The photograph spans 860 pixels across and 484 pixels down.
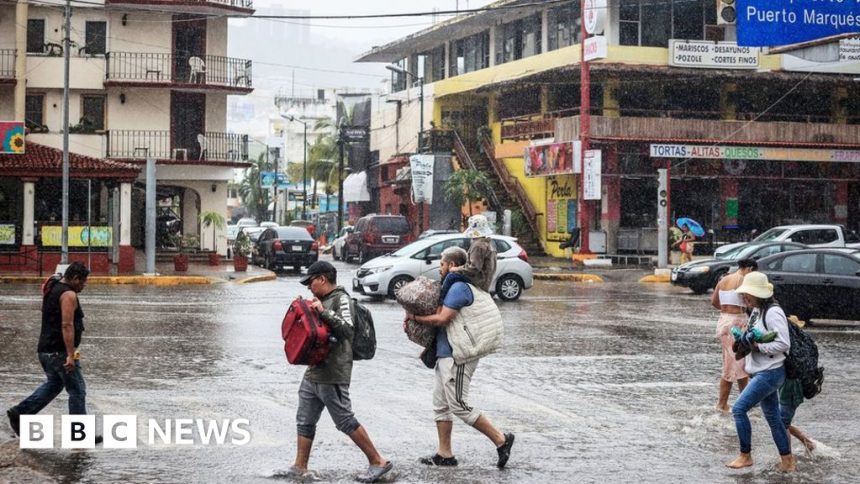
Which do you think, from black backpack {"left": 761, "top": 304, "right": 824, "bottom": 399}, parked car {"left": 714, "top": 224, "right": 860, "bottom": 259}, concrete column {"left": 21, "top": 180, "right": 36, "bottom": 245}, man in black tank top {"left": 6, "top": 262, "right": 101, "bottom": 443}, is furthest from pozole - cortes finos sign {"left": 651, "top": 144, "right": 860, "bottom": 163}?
man in black tank top {"left": 6, "top": 262, "right": 101, "bottom": 443}

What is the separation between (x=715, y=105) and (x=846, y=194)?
6777 millimetres

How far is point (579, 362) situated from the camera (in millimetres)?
16344

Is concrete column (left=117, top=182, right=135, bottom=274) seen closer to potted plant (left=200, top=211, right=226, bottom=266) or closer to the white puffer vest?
potted plant (left=200, top=211, right=226, bottom=266)

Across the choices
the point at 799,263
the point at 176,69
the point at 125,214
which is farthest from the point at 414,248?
the point at 176,69

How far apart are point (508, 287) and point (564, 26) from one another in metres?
26.4

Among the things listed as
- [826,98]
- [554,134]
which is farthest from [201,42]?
[826,98]

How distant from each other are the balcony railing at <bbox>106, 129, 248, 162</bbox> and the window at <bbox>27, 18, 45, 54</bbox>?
13.4 feet

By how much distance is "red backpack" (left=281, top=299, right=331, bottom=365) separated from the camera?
862 cm

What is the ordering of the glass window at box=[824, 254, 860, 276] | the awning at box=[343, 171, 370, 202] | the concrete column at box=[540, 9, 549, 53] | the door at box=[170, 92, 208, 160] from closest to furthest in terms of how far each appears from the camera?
the glass window at box=[824, 254, 860, 276] → the door at box=[170, 92, 208, 160] → the concrete column at box=[540, 9, 549, 53] → the awning at box=[343, 171, 370, 202]

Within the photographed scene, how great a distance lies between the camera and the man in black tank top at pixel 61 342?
33.3 feet

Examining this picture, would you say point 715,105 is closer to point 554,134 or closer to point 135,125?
point 554,134

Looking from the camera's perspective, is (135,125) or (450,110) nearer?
(135,125)

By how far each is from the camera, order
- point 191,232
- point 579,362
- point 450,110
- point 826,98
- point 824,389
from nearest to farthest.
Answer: point 824,389
point 579,362
point 191,232
point 826,98
point 450,110

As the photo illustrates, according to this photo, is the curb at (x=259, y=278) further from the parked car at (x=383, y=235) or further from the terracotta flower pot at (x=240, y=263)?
the parked car at (x=383, y=235)
